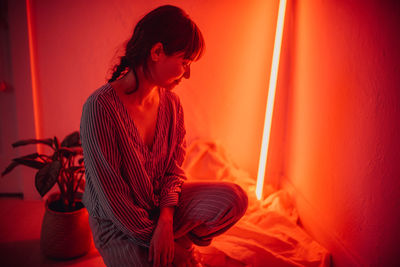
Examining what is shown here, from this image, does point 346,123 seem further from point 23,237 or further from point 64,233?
point 23,237

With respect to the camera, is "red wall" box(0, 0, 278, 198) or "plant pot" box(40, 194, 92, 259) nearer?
"plant pot" box(40, 194, 92, 259)

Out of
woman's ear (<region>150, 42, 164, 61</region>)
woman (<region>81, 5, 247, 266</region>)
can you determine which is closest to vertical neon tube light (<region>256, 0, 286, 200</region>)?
woman (<region>81, 5, 247, 266</region>)

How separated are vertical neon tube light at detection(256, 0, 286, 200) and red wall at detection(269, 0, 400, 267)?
8 centimetres

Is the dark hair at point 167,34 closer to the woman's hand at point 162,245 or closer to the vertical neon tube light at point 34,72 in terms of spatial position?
the woman's hand at point 162,245

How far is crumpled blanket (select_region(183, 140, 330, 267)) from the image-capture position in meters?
1.19

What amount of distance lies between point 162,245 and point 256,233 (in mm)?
664

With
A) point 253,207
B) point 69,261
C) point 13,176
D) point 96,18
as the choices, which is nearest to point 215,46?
point 96,18

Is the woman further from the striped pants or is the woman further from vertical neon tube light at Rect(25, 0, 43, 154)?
vertical neon tube light at Rect(25, 0, 43, 154)

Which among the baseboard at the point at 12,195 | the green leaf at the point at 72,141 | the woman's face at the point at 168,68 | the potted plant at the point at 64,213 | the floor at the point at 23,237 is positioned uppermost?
the woman's face at the point at 168,68

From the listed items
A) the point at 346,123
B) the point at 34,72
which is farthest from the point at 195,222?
the point at 34,72

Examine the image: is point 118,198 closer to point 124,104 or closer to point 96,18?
point 124,104

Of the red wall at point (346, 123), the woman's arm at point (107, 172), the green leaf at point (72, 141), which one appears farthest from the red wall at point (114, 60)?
the woman's arm at point (107, 172)

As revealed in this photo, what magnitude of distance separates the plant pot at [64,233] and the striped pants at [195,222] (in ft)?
1.18

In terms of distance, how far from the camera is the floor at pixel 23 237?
48.6 inches
